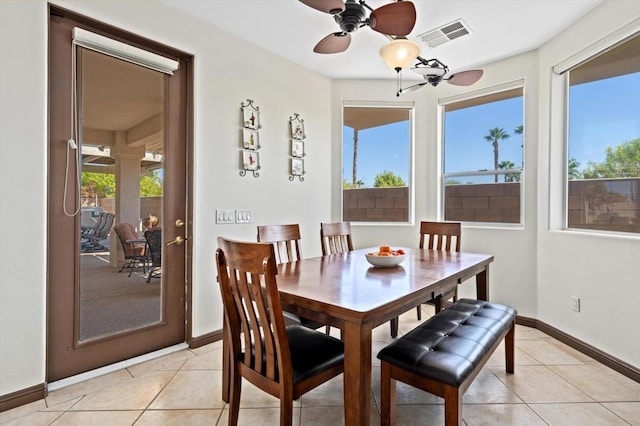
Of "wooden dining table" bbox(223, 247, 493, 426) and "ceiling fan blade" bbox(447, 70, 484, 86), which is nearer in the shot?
"wooden dining table" bbox(223, 247, 493, 426)

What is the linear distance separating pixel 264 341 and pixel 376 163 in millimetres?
3043

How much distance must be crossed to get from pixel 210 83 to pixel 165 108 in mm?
437

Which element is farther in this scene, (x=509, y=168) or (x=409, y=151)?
(x=409, y=151)

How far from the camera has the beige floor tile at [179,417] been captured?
5.69ft

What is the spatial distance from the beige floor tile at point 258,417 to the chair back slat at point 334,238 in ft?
4.16

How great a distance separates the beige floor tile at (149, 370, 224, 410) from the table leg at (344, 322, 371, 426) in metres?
0.96

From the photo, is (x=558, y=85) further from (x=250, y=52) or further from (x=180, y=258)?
(x=180, y=258)

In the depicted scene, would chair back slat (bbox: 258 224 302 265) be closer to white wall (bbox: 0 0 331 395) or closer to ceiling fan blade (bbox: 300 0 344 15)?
white wall (bbox: 0 0 331 395)

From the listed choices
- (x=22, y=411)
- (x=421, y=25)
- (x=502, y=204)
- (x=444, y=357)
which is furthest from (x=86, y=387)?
(x=502, y=204)

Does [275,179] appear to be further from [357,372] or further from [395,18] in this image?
[357,372]

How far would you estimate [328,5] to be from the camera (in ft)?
5.25

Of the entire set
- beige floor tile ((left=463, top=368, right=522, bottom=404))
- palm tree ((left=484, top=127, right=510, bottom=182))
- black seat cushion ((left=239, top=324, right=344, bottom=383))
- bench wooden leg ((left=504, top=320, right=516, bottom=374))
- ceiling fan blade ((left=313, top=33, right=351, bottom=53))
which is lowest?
beige floor tile ((left=463, top=368, right=522, bottom=404))

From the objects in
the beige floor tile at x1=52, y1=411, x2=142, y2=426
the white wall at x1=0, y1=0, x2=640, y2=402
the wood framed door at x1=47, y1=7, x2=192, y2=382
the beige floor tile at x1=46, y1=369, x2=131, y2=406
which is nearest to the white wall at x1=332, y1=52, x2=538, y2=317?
the white wall at x1=0, y1=0, x2=640, y2=402

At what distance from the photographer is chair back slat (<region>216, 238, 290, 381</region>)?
1313mm
